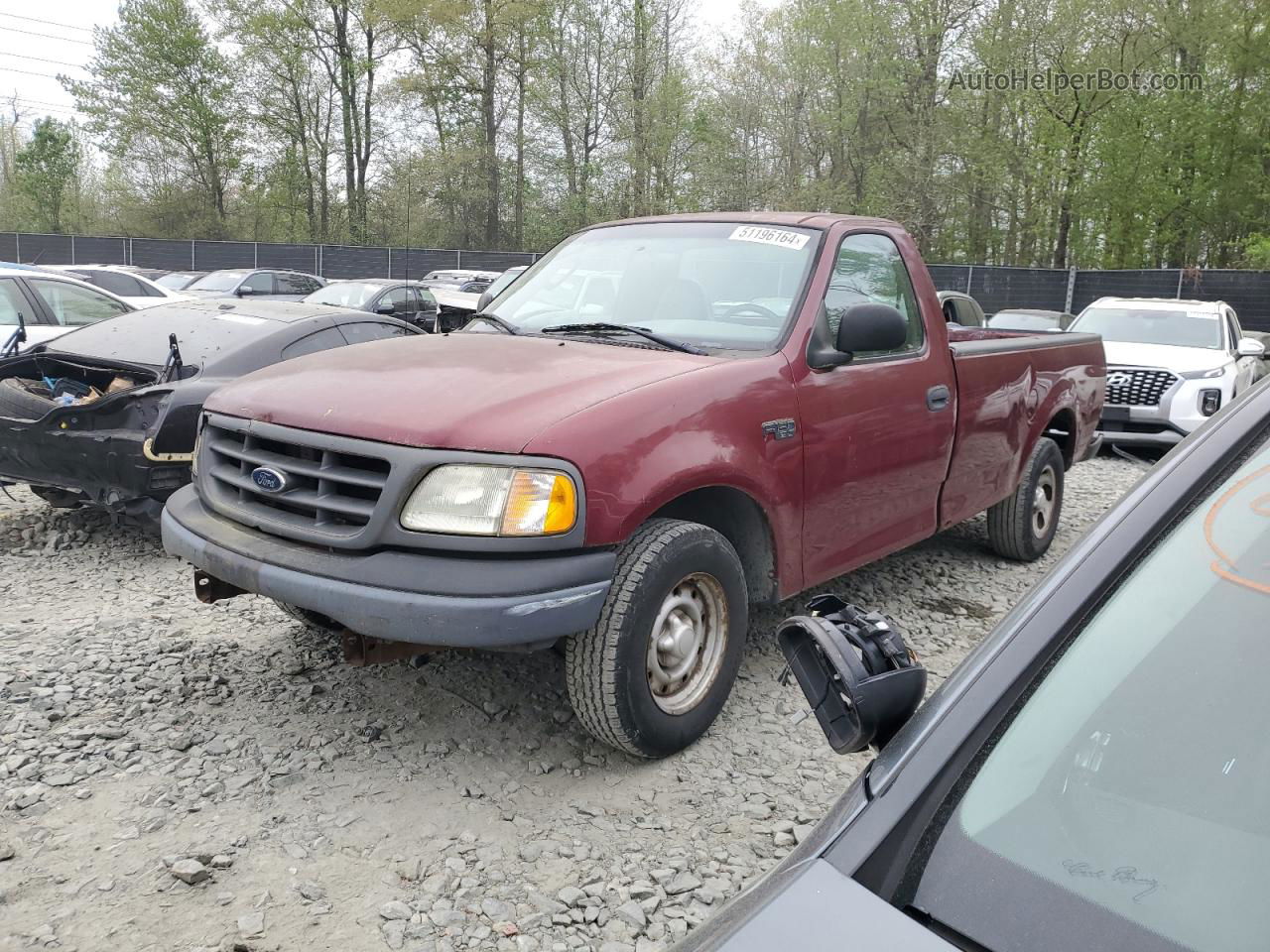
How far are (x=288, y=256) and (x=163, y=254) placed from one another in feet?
14.2

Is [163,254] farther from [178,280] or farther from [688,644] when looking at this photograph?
[688,644]

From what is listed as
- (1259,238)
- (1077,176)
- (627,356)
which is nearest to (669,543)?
(627,356)

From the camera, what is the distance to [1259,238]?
26.6 m

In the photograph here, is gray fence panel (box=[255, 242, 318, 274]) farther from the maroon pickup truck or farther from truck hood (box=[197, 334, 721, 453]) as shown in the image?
truck hood (box=[197, 334, 721, 453])

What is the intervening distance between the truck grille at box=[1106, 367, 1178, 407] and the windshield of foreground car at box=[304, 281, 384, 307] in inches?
424

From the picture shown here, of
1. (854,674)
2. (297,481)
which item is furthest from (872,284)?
(854,674)

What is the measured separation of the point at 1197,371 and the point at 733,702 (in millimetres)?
8642

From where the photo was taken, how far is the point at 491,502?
2775mm

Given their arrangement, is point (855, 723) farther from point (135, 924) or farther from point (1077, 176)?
point (1077, 176)

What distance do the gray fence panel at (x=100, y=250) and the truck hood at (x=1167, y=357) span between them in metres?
33.2

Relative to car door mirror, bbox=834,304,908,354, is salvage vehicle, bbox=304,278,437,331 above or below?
above

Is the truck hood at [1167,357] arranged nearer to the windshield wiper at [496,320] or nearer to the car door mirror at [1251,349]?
the car door mirror at [1251,349]

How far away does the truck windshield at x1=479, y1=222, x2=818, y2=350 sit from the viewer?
12.6 ft

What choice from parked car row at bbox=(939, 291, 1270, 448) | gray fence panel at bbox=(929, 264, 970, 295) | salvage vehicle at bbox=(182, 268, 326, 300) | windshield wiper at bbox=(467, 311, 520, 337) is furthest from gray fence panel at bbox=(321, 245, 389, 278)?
windshield wiper at bbox=(467, 311, 520, 337)
